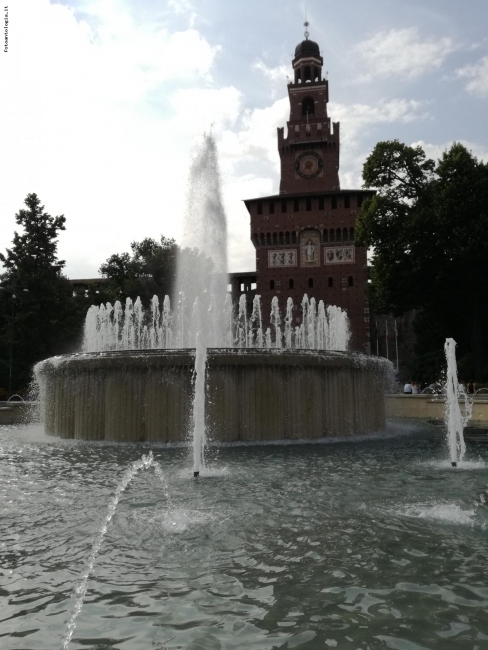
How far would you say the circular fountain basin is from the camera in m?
9.16

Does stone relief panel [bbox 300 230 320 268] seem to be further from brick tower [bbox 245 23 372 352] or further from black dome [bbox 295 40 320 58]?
black dome [bbox 295 40 320 58]

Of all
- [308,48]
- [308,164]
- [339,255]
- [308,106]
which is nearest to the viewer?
[339,255]

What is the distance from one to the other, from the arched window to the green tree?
93.0ft

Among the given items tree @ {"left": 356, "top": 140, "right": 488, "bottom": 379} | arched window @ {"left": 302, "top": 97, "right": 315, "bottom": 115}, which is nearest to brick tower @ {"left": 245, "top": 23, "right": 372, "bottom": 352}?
arched window @ {"left": 302, "top": 97, "right": 315, "bottom": 115}

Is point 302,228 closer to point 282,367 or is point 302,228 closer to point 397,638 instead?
point 282,367

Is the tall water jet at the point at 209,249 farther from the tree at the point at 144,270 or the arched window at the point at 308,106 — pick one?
the arched window at the point at 308,106

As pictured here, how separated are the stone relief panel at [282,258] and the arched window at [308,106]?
13835 millimetres

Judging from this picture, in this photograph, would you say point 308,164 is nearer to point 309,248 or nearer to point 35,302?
point 309,248

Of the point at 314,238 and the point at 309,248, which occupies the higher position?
the point at 314,238

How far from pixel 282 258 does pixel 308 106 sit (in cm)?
1505

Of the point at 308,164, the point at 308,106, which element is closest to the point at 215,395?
the point at 308,164

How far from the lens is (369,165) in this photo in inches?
1032

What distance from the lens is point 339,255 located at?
147 ft

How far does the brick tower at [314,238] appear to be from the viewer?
44.1 m
